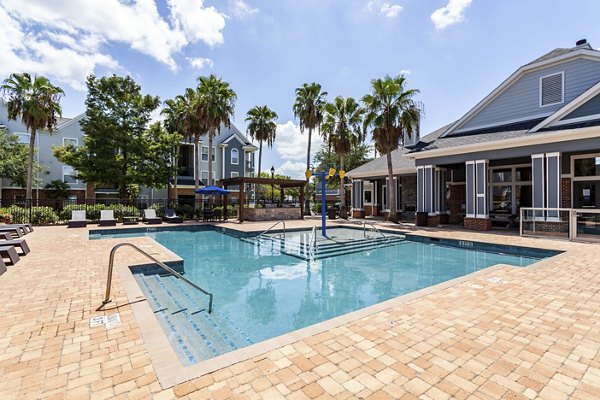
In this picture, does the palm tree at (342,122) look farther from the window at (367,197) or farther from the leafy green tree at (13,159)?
the leafy green tree at (13,159)

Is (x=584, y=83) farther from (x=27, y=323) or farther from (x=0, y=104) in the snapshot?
(x=0, y=104)

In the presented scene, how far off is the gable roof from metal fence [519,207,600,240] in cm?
726

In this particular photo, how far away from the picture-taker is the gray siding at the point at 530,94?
1345cm

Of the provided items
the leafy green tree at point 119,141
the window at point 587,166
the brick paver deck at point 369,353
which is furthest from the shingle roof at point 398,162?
the leafy green tree at point 119,141

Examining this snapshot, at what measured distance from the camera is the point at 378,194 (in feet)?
81.4

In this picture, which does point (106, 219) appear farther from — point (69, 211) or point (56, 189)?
point (56, 189)

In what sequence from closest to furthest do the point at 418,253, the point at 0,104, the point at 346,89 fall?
the point at 418,253 → the point at 346,89 → the point at 0,104

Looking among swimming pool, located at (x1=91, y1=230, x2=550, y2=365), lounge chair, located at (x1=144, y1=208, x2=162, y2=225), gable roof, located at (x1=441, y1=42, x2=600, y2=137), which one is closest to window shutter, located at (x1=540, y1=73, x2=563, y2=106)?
gable roof, located at (x1=441, y1=42, x2=600, y2=137)

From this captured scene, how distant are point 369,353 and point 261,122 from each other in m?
27.9

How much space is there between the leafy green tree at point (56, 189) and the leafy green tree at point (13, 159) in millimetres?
1770

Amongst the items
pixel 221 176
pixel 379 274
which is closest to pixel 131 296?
pixel 379 274

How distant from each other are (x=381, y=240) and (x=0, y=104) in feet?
115

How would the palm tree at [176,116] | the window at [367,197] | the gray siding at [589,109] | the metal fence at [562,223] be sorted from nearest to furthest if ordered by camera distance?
the metal fence at [562,223] < the gray siding at [589,109] < the palm tree at [176,116] < the window at [367,197]

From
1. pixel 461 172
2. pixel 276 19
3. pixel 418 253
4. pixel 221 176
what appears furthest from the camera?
pixel 221 176
